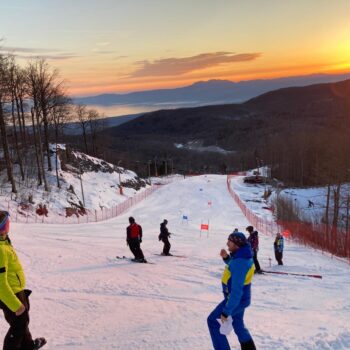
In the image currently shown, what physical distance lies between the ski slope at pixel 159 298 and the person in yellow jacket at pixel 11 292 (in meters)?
1.68

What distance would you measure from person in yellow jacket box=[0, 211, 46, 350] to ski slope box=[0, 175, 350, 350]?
1.68m

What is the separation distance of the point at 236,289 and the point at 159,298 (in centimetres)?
549

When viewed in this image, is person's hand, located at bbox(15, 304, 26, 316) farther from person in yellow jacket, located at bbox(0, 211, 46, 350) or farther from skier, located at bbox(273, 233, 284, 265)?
skier, located at bbox(273, 233, 284, 265)

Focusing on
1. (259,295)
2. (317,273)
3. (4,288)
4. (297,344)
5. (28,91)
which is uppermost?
(28,91)

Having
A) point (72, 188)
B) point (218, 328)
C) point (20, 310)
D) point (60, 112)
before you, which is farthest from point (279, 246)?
point (60, 112)

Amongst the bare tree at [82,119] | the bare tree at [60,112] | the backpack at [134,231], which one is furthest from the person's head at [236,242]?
the bare tree at [82,119]

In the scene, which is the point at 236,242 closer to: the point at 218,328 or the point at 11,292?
the point at 218,328

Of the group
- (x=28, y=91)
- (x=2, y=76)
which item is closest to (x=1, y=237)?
(x=2, y=76)

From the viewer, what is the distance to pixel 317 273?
16.5 meters

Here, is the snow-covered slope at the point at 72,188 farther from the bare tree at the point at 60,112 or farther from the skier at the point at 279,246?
the skier at the point at 279,246

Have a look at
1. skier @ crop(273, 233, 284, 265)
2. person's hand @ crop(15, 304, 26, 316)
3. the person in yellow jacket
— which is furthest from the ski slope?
person's hand @ crop(15, 304, 26, 316)

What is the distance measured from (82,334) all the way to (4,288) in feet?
10.1

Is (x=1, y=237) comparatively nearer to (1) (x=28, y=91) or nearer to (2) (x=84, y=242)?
(2) (x=84, y=242)

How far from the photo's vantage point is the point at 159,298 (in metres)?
10.7
